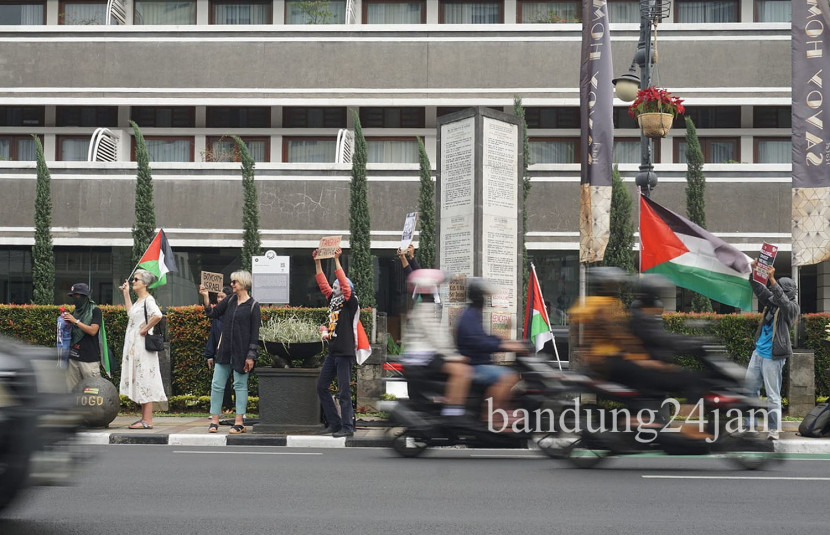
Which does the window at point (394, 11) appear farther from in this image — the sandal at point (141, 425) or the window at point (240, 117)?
the sandal at point (141, 425)

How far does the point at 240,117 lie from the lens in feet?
108

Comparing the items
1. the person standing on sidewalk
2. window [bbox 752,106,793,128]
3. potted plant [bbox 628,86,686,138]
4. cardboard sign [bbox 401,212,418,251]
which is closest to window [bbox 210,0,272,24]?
window [bbox 752,106,793,128]

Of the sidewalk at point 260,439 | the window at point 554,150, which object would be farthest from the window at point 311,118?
the sidewalk at point 260,439

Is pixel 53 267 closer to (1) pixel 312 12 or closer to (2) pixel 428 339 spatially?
(1) pixel 312 12

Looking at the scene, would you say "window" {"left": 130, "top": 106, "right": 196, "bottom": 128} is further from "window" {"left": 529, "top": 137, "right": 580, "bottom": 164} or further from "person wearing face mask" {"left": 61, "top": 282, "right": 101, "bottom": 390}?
"person wearing face mask" {"left": 61, "top": 282, "right": 101, "bottom": 390}

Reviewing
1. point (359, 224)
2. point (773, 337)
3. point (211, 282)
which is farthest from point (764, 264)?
point (359, 224)

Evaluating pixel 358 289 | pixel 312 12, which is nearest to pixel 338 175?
pixel 358 289

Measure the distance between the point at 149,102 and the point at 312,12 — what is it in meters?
5.99

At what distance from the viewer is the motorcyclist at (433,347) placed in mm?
10242

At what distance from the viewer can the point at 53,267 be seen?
96.1 feet

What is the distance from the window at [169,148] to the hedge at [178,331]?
54.8 feet

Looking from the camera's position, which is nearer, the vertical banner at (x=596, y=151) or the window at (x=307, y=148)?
the vertical banner at (x=596, y=151)

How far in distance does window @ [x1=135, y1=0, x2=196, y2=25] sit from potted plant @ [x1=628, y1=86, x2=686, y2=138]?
2113 cm

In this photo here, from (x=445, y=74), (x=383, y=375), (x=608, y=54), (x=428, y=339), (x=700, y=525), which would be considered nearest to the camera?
(x=700, y=525)
